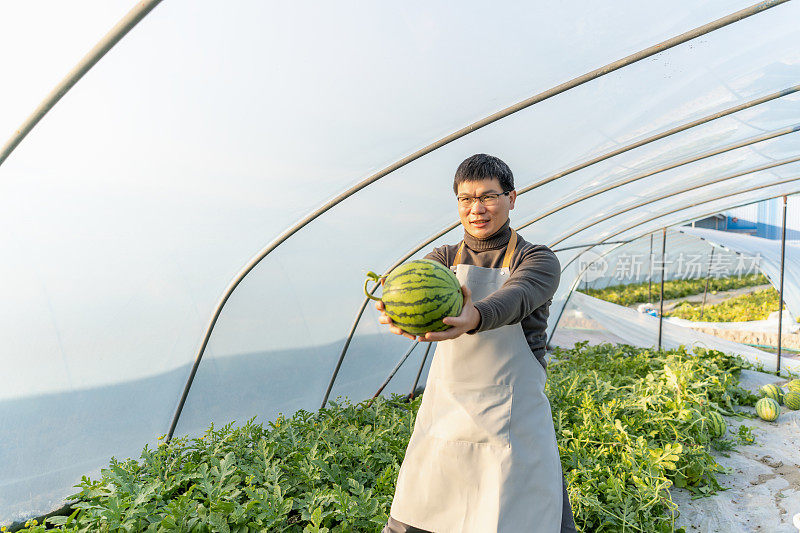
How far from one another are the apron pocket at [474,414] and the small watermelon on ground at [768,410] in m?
5.79

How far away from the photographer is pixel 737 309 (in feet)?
49.7

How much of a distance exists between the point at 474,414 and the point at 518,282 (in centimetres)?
63

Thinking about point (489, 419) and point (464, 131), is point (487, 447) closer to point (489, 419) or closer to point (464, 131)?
point (489, 419)

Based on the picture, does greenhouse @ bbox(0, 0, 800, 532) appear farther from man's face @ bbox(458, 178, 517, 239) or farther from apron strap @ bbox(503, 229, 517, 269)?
apron strap @ bbox(503, 229, 517, 269)

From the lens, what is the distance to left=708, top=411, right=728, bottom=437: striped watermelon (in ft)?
16.0

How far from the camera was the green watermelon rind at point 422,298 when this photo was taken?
58.9 inches

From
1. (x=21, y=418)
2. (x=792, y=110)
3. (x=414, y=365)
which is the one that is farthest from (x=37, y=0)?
(x=792, y=110)

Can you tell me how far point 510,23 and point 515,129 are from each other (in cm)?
119

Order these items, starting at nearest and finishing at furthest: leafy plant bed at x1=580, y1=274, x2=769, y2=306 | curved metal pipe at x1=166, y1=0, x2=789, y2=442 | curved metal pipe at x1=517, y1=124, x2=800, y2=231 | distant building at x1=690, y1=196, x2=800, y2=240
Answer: curved metal pipe at x1=166, y1=0, x2=789, y2=442
curved metal pipe at x1=517, y1=124, x2=800, y2=231
leafy plant bed at x1=580, y1=274, x2=769, y2=306
distant building at x1=690, y1=196, x2=800, y2=240

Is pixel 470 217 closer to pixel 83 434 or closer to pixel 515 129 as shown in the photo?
pixel 515 129

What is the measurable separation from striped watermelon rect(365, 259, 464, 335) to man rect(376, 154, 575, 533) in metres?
0.37

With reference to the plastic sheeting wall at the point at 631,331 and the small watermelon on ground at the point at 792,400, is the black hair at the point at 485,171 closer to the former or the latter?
the small watermelon on ground at the point at 792,400

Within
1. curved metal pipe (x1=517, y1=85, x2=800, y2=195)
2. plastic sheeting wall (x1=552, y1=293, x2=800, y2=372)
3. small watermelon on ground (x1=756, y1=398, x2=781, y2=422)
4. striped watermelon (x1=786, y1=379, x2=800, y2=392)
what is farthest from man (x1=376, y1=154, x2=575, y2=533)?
plastic sheeting wall (x1=552, y1=293, x2=800, y2=372)

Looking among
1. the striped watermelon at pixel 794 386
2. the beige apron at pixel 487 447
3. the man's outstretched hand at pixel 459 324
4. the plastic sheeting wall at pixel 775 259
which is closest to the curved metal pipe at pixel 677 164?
the striped watermelon at pixel 794 386
